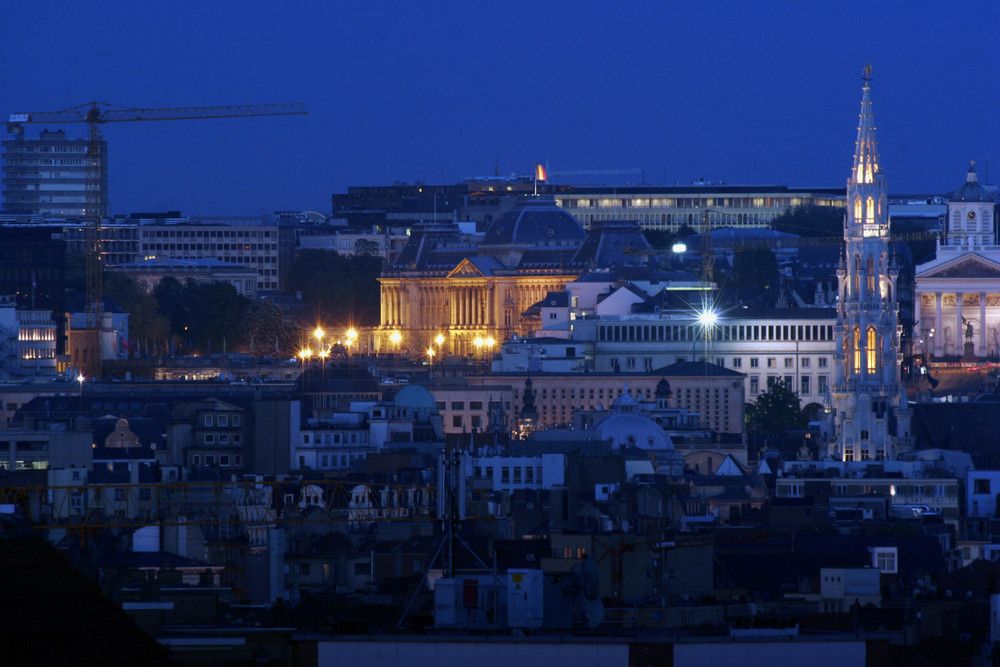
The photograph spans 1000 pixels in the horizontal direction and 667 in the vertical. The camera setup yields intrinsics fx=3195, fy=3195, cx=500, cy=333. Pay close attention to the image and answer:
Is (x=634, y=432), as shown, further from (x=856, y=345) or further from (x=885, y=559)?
(x=885, y=559)

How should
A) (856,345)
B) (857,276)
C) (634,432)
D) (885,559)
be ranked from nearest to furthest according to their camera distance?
(885,559) → (634,432) → (856,345) → (857,276)

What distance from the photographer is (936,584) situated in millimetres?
66625

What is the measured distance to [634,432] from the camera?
13325 cm

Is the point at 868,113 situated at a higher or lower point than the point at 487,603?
higher

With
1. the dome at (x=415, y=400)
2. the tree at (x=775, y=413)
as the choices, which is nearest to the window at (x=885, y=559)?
the dome at (x=415, y=400)

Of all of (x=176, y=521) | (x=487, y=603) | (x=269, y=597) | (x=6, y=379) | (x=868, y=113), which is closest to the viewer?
(x=487, y=603)

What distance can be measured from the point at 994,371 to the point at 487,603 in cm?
15532

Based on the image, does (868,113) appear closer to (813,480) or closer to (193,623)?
(813,480)

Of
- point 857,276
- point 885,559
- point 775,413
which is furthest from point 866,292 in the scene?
point 885,559

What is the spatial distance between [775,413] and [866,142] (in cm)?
2646

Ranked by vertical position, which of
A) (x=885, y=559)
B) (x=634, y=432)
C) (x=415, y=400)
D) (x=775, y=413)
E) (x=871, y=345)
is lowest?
(x=885, y=559)

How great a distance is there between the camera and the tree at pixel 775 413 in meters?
173

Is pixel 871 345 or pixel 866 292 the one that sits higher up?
pixel 866 292

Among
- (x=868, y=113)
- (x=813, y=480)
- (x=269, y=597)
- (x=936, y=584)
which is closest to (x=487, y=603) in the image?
(x=269, y=597)
